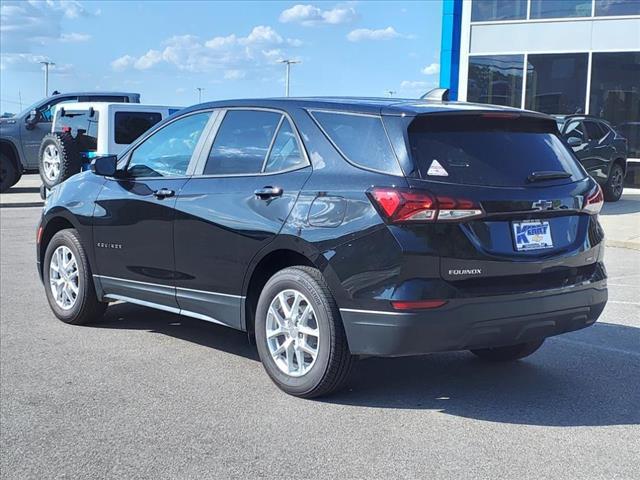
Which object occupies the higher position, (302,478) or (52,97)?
(52,97)

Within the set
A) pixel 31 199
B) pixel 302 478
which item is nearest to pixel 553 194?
pixel 302 478

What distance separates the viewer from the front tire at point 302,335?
4.66 metres

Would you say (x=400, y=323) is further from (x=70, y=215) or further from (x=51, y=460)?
(x=70, y=215)

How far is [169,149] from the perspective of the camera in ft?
19.7

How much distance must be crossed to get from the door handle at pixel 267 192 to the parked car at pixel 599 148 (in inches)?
478

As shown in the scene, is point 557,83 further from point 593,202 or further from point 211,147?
point 211,147

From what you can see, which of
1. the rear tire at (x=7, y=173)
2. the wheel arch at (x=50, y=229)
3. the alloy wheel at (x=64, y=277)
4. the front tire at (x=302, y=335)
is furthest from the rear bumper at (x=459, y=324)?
the rear tire at (x=7, y=173)

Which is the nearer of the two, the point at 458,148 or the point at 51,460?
the point at 51,460

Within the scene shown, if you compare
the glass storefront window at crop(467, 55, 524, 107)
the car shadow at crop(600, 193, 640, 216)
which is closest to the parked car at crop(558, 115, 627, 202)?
the car shadow at crop(600, 193, 640, 216)

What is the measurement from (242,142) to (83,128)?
1080 centimetres

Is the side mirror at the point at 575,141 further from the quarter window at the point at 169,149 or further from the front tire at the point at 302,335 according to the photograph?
the front tire at the point at 302,335

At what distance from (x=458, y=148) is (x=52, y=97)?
16.5 meters

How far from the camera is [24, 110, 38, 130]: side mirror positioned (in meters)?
19.0

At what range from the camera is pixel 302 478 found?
3.77 metres
